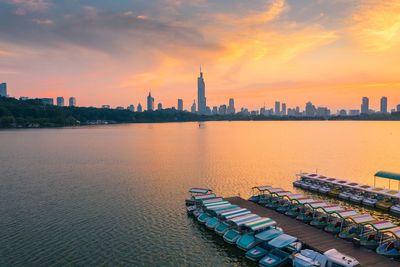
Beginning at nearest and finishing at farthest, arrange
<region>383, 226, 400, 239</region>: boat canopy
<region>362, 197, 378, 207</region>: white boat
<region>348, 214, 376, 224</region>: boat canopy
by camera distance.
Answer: <region>383, 226, 400, 239</region>: boat canopy → <region>348, 214, 376, 224</region>: boat canopy → <region>362, 197, 378, 207</region>: white boat

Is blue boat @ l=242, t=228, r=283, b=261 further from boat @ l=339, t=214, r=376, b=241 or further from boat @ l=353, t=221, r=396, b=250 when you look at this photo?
boat @ l=353, t=221, r=396, b=250

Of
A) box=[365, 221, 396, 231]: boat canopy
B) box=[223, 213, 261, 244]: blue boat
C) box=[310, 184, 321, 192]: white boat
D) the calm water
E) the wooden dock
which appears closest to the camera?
the wooden dock

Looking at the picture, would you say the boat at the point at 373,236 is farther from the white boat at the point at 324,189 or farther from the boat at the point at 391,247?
the white boat at the point at 324,189

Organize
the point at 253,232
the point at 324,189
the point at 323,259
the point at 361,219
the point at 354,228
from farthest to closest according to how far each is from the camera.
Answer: the point at 324,189 < the point at 361,219 < the point at 354,228 < the point at 253,232 < the point at 323,259

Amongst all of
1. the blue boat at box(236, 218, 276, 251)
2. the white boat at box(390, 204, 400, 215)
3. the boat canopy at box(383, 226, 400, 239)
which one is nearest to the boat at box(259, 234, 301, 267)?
the blue boat at box(236, 218, 276, 251)

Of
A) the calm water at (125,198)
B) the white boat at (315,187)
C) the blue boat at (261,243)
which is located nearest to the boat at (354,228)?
the blue boat at (261,243)

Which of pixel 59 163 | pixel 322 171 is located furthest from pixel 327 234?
pixel 59 163

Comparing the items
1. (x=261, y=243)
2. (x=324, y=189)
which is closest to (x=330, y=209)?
(x=261, y=243)

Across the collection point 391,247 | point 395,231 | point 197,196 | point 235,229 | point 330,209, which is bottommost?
point 235,229

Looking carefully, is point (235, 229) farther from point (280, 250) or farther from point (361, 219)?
point (361, 219)
